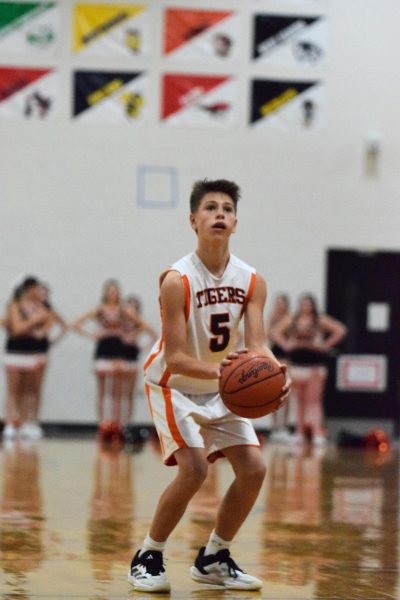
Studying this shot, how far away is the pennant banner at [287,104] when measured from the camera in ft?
55.5

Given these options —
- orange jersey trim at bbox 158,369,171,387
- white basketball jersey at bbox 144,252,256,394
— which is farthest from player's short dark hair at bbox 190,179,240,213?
orange jersey trim at bbox 158,369,171,387

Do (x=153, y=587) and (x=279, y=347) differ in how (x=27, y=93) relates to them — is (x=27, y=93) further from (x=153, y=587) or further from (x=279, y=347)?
(x=153, y=587)

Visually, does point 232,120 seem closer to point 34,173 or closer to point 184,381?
point 34,173

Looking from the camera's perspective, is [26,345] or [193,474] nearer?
[193,474]

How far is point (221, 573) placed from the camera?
202 inches

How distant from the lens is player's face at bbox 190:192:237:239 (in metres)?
5.03

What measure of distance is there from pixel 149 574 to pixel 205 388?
2.57 feet

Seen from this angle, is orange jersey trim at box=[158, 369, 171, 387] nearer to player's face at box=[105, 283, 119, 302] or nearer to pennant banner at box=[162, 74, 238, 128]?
player's face at box=[105, 283, 119, 302]

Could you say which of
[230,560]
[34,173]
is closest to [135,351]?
[34,173]

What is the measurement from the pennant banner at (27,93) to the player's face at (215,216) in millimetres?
11987

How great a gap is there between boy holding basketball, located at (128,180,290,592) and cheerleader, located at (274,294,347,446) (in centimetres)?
1016

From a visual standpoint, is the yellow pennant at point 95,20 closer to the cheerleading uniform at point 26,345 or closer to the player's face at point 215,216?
the cheerleading uniform at point 26,345

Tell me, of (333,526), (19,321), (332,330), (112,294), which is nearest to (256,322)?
(333,526)

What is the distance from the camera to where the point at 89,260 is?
1672cm
